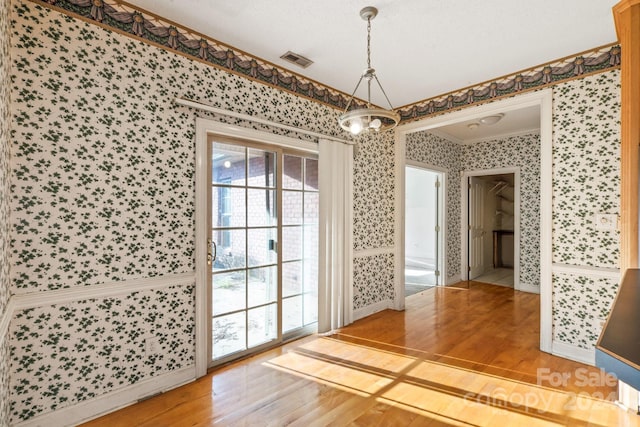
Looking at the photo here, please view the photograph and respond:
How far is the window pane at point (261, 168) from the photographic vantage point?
290cm

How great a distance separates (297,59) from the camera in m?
2.83

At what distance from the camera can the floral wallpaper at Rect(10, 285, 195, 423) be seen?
1.80 metres

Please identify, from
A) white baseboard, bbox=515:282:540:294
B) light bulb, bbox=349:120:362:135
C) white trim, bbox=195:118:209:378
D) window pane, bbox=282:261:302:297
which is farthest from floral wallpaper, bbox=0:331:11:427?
white baseboard, bbox=515:282:540:294

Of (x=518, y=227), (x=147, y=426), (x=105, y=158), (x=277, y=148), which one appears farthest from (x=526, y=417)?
(x=518, y=227)

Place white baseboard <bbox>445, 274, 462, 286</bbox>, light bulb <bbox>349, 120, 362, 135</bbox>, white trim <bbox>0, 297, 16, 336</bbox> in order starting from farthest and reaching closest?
white baseboard <bbox>445, 274, 462, 286</bbox>, light bulb <bbox>349, 120, 362, 135</bbox>, white trim <bbox>0, 297, 16, 336</bbox>

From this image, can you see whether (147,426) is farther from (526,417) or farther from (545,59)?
(545,59)

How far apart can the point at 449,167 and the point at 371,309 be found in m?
3.24

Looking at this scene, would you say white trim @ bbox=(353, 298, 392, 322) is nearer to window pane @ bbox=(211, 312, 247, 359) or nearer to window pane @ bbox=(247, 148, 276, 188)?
window pane @ bbox=(211, 312, 247, 359)

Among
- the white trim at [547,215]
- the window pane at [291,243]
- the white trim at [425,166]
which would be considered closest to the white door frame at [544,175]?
the white trim at [547,215]

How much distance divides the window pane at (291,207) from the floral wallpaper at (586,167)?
2.55 meters

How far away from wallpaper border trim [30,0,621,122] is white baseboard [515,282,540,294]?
3.59 m

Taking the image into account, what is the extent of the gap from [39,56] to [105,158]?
2.17 feet

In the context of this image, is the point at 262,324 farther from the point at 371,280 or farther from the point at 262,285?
the point at 371,280

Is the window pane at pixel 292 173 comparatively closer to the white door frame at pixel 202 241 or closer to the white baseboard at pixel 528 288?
the white door frame at pixel 202 241
